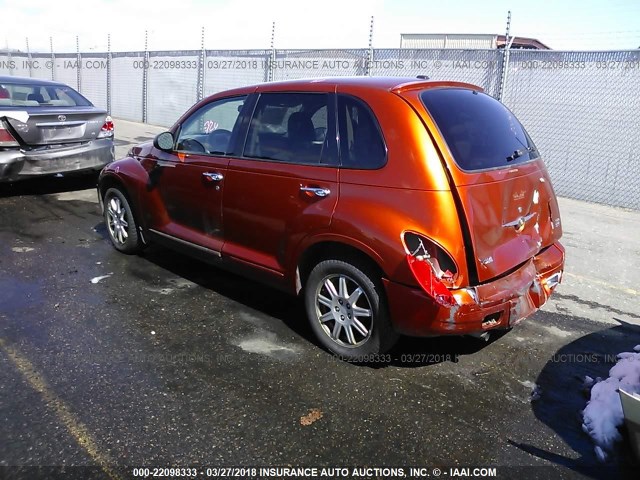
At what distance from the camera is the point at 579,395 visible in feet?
10.9

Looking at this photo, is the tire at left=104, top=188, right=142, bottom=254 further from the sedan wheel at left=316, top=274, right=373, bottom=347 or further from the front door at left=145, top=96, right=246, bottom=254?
the sedan wheel at left=316, top=274, right=373, bottom=347

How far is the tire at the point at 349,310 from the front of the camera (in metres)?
3.32

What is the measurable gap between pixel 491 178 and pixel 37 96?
23.5ft

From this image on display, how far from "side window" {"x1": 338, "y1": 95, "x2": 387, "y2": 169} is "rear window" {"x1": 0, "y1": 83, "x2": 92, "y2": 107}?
5863 millimetres

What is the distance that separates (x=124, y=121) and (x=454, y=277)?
1738 cm

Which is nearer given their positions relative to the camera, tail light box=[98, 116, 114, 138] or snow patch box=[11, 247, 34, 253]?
snow patch box=[11, 247, 34, 253]

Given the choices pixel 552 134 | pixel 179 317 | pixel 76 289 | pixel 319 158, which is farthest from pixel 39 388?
pixel 552 134

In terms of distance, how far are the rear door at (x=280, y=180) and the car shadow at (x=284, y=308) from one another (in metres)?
0.54

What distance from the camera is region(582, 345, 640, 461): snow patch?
2.80m

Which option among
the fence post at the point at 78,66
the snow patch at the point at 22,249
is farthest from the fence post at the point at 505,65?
the fence post at the point at 78,66

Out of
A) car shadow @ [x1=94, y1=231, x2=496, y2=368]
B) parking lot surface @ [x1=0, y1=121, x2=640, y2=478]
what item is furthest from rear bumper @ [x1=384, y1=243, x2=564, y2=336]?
car shadow @ [x1=94, y1=231, x2=496, y2=368]

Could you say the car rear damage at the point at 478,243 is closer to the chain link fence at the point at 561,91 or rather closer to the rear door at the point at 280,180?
the rear door at the point at 280,180

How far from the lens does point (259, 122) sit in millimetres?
4082

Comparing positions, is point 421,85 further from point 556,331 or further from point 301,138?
point 556,331
